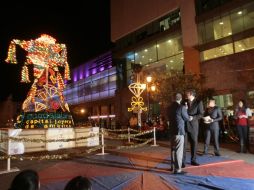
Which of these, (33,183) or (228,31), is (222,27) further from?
(33,183)

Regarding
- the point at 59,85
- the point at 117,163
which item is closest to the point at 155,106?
the point at 59,85

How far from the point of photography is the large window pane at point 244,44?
20266mm

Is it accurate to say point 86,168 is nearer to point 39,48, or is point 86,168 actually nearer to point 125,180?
point 125,180

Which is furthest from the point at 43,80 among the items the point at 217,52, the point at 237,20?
the point at 237,20

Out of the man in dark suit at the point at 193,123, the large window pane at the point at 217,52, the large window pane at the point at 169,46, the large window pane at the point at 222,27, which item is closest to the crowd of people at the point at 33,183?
the man in dark suit at the point at 193,123

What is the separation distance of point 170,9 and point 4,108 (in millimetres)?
41903

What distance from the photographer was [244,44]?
20906mm

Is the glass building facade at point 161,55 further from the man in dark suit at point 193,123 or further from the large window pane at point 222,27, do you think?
the man in dark suit at point 193,123

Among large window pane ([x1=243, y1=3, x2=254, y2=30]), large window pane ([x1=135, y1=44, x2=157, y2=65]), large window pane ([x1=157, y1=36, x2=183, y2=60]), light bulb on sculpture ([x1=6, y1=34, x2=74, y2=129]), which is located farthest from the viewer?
large window pane ([x1=135, y1=44, x2=157, y2=65])

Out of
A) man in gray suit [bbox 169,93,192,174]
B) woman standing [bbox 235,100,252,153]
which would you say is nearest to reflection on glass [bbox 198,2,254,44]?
woman standing [bbox 235,100,252,153]

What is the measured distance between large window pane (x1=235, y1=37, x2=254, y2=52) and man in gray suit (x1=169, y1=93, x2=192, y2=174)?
52.5 feet

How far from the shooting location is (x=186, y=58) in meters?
25.4

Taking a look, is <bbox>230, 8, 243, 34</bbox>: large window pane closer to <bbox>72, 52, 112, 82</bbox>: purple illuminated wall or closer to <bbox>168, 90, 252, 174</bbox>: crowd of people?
<bbox>168, 90, 252, 174</bbox>: crowd of people

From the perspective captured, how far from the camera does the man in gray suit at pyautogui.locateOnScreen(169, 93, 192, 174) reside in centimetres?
666
